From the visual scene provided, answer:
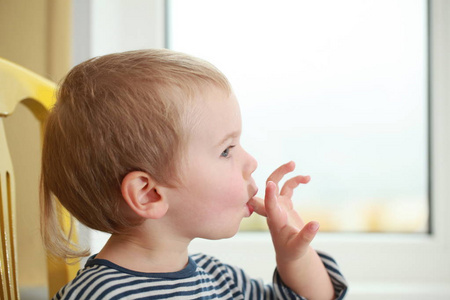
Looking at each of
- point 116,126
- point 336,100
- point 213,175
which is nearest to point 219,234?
point 213,175

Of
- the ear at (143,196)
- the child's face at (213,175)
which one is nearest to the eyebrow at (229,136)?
the child's face at (213,175)

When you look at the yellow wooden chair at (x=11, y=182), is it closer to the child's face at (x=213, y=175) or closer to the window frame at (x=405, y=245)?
the child's face at (x=213, y=175)

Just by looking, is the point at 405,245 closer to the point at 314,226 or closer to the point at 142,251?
the point at 314,226

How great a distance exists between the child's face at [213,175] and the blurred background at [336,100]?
67cm

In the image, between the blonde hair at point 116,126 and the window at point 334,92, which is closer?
the blonde hair at point 116,126

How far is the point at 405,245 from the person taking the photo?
139 centimetres

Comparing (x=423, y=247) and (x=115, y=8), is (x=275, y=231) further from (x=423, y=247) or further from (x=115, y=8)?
(x=115, y=8)

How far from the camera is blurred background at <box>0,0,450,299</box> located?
140 centimetres

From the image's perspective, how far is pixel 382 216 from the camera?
1.45 meters

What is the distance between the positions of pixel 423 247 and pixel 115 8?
3.40ft

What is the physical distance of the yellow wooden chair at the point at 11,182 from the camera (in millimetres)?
836

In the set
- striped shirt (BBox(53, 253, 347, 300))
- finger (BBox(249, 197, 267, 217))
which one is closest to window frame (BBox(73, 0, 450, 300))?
striped shirt (BBox(53, 253, 347, 300))

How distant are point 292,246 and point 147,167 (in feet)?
0.91

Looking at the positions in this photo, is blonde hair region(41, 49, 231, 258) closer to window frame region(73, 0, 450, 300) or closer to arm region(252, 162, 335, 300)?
arm region(252, 162, 335, 300)
